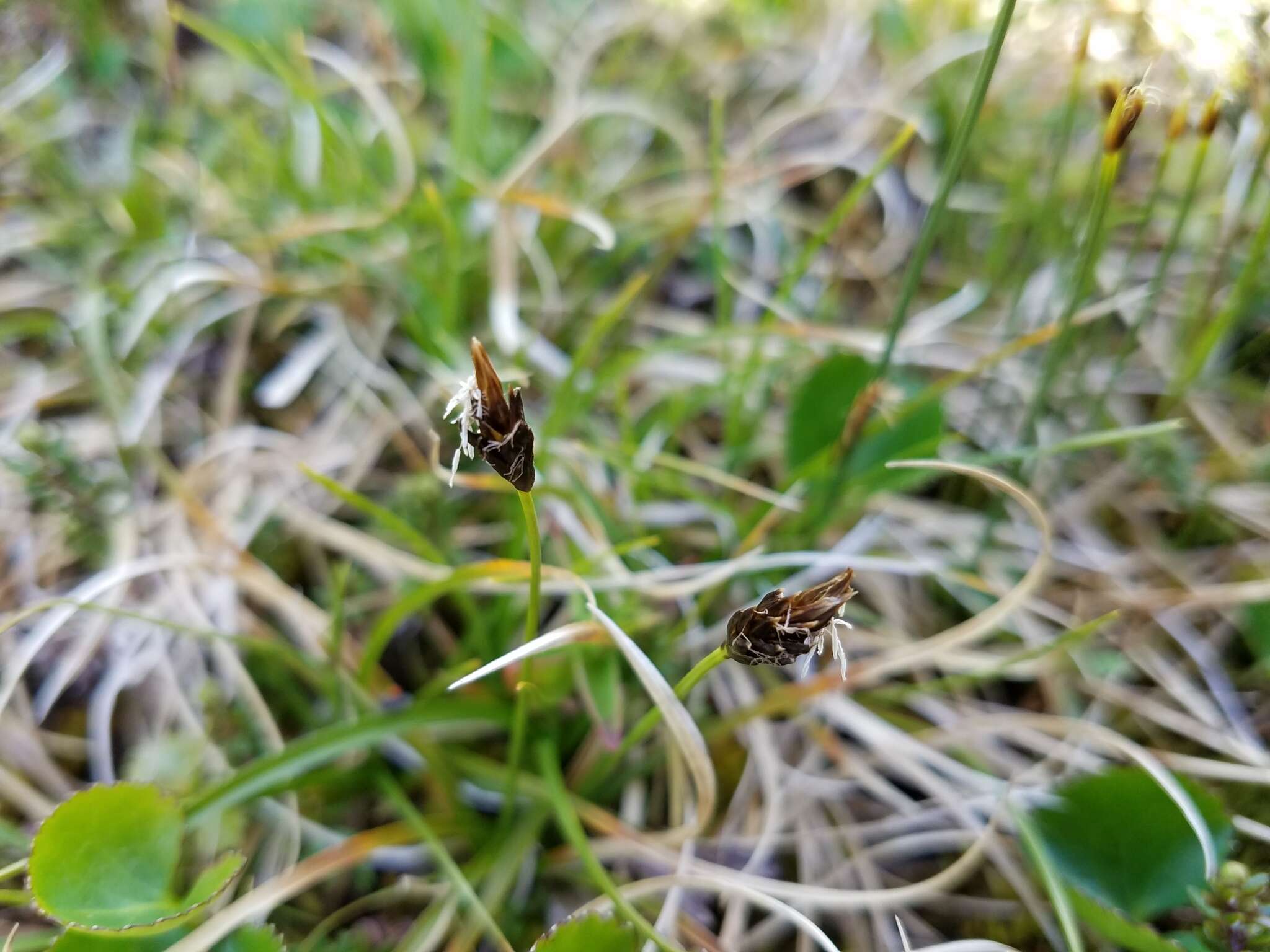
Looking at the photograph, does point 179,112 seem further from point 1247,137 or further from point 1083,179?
point 1247,137

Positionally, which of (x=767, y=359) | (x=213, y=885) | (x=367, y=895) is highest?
(x=767, y=359)

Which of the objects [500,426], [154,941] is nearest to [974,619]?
[500,426]

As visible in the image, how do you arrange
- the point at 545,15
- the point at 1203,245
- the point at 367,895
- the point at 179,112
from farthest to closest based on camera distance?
1. the point at 545,15
2. the point at 179,112
3. the point at 1203,245
4. the point at 367,895

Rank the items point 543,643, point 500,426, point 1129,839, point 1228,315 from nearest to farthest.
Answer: point 500,426
point 543,643
point 1129,839
point 1228,315

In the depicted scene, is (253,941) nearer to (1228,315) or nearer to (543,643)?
(543,643)

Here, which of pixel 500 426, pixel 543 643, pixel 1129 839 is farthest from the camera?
pixel 1129 839

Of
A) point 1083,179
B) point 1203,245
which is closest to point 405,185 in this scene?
point 1083,179

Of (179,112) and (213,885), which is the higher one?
(179,112)
